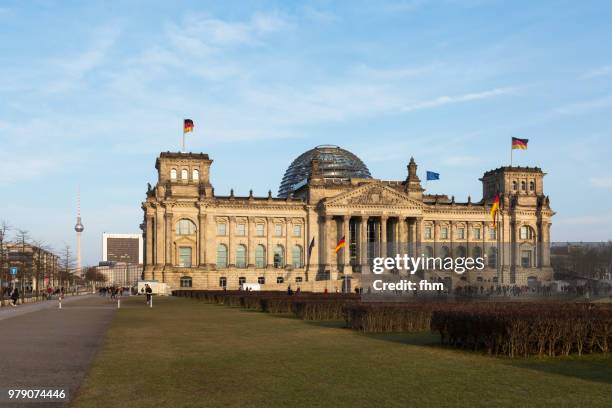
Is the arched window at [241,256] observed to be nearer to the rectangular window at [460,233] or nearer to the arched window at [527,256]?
the rectangular window at [460,233]

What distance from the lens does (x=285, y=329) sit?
40.1 m

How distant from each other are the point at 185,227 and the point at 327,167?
38.2 m

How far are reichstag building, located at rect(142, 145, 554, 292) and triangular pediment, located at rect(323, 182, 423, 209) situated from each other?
18 centimetres

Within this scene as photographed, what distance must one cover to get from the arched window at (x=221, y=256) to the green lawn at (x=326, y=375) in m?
95.7

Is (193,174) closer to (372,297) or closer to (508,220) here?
(508,220)

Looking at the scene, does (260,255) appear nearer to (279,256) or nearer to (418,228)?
(279,256)

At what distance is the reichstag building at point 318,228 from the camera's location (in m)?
126

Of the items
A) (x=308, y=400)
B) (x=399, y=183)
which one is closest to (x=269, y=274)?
(x=399, y=183)

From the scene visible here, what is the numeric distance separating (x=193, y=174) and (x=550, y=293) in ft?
244

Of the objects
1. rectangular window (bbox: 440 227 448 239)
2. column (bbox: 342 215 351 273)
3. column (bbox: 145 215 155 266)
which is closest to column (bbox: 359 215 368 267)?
column (bbox: 342 215 351 273)

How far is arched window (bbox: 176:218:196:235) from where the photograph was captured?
126875mm

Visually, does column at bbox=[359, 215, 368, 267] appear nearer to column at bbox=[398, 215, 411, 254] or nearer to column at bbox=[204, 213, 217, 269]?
column at bbox=[398, 215, 411, 254]

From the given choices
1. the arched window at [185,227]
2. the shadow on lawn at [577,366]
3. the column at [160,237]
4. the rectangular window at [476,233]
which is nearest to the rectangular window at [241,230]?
the arched window at [185,227]

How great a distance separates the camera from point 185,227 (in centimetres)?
12731
